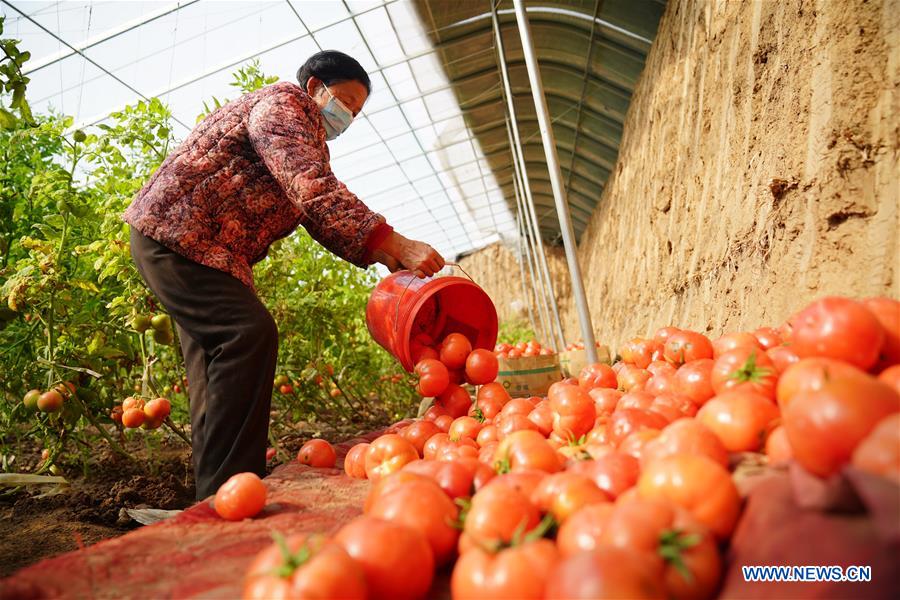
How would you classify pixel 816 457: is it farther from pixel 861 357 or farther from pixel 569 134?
pixel 569 134

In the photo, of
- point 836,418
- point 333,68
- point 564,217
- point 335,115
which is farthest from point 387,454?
point 564,217

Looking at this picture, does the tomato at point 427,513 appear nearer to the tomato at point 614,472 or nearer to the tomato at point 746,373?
the tomato at point 614,472

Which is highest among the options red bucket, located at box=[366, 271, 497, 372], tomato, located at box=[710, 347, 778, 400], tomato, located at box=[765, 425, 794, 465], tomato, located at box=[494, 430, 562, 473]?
red bucket, located at box=[366, 271, 497, 372]

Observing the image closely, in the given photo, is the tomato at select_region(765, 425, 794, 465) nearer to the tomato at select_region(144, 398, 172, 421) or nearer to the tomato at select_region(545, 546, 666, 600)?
the tomato at select_region(545, 546, 666, 600)

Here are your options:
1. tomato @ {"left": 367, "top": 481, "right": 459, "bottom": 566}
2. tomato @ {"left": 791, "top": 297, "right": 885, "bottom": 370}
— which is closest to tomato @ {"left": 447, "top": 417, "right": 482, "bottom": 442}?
tomato @ {"left": 367, "top": 481, "right": 459, "bottom": 566}

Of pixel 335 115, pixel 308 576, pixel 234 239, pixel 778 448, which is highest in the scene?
pixel 335 115

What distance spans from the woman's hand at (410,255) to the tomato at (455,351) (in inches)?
23.1

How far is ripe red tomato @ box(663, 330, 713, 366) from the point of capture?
2184mm

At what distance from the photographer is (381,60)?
34.2 feet

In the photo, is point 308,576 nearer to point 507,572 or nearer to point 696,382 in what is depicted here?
point 507,572

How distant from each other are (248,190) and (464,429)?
1545 mm

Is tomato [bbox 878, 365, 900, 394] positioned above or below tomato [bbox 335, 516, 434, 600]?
above

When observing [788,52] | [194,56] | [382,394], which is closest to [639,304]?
[382,394]

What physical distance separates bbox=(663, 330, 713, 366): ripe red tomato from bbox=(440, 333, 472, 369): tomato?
1.13 metres
